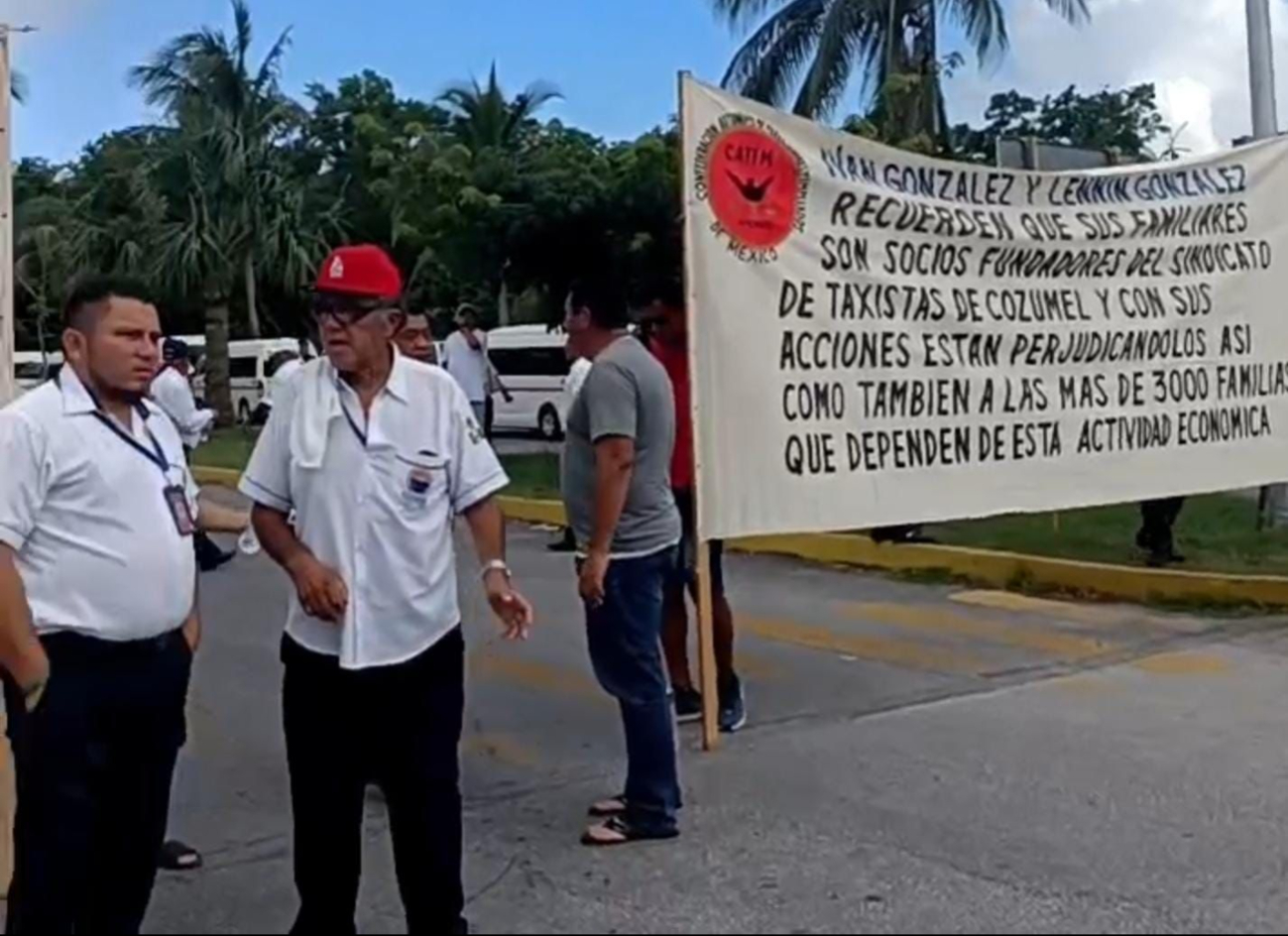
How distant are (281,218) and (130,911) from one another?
3453 cm

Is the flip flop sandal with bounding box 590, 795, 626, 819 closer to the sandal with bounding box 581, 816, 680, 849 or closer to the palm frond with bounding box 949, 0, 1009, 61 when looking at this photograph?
the sandal with bounding box 581, 816, 680, 849

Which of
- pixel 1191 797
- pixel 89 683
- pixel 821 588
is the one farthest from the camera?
pixel 821 588

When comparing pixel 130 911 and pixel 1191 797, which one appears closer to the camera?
pixel 130 911

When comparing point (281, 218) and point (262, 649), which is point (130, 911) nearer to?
point (262, 649)

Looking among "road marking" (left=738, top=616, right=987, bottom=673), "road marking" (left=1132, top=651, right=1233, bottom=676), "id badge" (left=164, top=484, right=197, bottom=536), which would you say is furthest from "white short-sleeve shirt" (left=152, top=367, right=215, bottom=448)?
"id badge" (left=164, top=484, right=197, bottom=536)

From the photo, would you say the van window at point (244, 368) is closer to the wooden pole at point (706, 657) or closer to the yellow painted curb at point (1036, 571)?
the yellow painted curb at point (1036, 571)

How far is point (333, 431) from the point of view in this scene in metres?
4.16

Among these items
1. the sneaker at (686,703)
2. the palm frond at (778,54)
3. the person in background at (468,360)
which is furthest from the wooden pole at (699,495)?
the palm frond at (778,54)

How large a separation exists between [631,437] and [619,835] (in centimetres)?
121

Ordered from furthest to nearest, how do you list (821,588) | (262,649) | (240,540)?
(821,588)
(262,649)
(240,540)

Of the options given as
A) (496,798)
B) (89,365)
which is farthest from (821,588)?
(89,365)

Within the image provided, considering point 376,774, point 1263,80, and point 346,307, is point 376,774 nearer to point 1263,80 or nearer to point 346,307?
point 346,307

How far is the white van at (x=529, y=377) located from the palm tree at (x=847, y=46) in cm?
659

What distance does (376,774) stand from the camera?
427 centimetres
